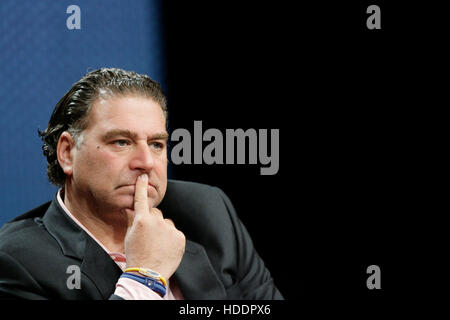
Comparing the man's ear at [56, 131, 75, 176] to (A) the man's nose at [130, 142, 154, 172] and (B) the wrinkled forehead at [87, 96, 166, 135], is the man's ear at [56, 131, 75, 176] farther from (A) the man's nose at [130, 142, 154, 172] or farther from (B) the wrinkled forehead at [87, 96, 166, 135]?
(A) the man's nose at [130, 142, 154, 172]

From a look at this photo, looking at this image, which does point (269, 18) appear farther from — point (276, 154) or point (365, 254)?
point (365, 254)

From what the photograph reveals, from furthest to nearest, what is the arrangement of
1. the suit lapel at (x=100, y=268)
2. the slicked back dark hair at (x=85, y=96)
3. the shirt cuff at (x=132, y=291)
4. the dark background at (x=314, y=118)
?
1. the dark background at (x=314, y=118)
2. the slicked back dark hair at (x=85, y=96)
3. the suit lapel at (x=100, y=268)
4. the shirt cuff at (x=132, y=291)

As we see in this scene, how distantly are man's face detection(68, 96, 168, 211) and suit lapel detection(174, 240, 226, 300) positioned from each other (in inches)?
12.0

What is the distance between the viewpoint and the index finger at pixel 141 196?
163cm

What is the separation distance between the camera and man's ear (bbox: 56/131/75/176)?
5.75 ft

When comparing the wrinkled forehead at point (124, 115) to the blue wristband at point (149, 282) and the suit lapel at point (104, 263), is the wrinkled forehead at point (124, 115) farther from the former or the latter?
the blue wristband at point (149, 282)

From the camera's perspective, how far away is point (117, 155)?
1.66 meters

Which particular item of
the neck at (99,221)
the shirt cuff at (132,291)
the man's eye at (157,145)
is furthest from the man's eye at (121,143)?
the shirt cuff at (132,291)

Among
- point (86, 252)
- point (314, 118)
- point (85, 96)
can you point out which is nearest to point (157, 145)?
point (85, 96)

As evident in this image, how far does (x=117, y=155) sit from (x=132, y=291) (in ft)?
1.40

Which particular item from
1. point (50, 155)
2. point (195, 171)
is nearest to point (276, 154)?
point (195, 171)

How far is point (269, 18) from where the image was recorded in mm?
2043

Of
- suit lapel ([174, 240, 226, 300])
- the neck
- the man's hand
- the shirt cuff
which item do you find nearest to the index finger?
the man's hand

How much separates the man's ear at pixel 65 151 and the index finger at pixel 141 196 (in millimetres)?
258
